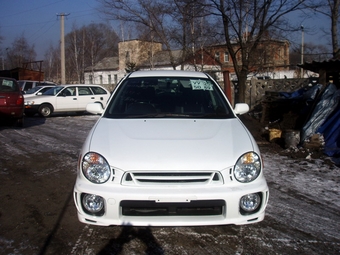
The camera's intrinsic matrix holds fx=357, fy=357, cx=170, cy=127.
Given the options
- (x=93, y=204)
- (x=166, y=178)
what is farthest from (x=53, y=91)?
(x=166, y=178)

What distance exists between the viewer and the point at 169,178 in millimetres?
3020

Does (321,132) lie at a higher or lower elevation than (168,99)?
lower

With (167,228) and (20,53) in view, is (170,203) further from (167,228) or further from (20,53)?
(20,53)

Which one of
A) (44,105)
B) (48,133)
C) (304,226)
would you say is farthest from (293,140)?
(44,105)

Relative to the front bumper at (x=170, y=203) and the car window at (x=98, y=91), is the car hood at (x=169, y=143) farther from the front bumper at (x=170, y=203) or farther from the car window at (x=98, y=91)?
the car window at (x=98, y=91)

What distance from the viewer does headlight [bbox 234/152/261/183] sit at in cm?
315

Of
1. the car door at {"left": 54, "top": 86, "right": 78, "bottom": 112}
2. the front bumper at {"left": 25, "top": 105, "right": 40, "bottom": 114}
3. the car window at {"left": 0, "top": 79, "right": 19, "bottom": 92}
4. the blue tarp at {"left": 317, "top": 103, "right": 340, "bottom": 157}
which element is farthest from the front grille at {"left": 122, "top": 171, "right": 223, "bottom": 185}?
the car door at {"left": 54, "top": 86, "right": 78, "bottom": 112}

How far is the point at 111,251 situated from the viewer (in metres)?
3.20

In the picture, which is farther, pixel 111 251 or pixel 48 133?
pixel 48 133

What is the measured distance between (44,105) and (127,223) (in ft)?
45.9

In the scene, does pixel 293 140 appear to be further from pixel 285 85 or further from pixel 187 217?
pixel 285 85

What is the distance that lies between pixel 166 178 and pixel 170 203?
212 millimetres

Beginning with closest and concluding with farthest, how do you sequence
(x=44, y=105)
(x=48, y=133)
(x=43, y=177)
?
(x=43, y=177), (x=48, y=133), (x=44, y=105)

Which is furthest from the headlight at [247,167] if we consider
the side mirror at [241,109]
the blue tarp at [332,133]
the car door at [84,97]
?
the car door at [84,97]
